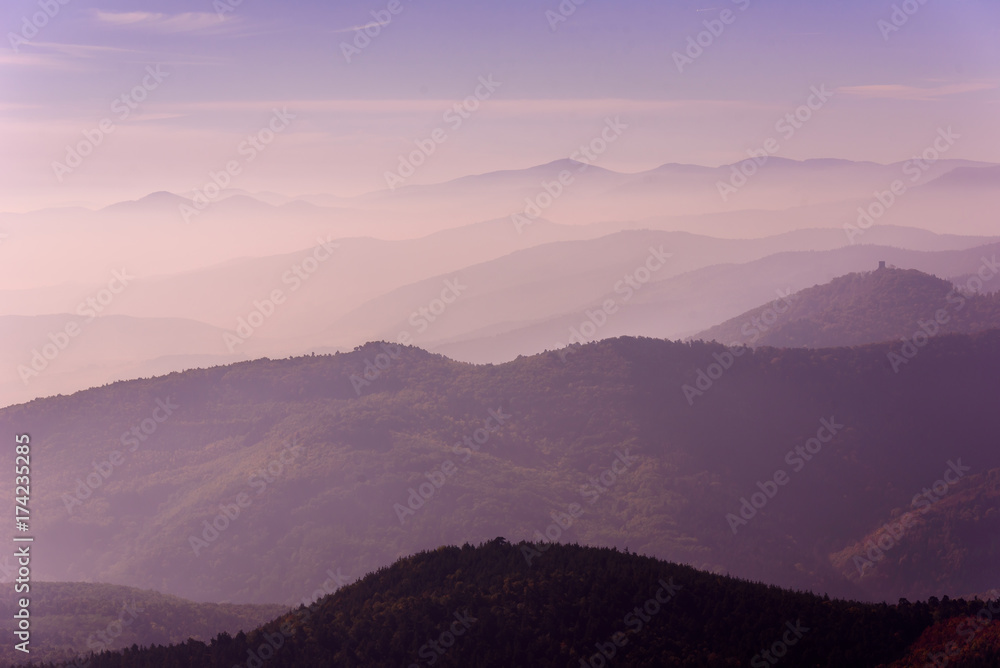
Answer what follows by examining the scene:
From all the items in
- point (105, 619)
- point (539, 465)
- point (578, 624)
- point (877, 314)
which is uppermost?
point (877, 314)

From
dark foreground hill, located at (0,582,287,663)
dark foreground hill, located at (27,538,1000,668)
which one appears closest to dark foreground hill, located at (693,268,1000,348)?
dark foreground hill, located at (0,582,287,663)

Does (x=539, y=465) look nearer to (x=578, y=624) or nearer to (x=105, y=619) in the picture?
(x=105, y=619)

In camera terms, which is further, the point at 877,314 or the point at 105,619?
the point at 877,314

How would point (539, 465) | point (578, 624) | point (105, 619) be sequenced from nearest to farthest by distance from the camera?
point (578, 624) < point (105, 619) < point (539, 465)

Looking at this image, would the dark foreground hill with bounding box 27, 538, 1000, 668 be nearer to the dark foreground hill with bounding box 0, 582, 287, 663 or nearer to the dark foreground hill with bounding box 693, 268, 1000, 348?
the dark foreground hill with bounding box 0, 582, 287, 663

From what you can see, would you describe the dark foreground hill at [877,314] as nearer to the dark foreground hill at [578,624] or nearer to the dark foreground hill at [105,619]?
the dark foreground hill at [105,619]

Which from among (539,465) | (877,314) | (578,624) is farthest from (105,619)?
(877,314)

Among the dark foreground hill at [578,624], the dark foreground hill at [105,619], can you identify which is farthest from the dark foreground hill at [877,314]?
the dark foreground hill at [578,624]
